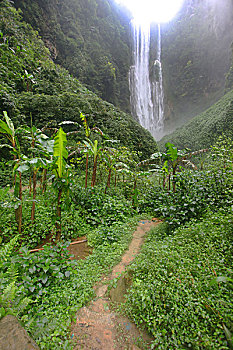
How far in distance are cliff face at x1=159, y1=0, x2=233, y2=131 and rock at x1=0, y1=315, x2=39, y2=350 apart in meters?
26.2

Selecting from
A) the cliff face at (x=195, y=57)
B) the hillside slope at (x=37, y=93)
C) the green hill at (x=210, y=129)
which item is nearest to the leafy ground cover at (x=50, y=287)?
the hillside slope at (x=37, y=93)

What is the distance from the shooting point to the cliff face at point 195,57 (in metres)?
21.4

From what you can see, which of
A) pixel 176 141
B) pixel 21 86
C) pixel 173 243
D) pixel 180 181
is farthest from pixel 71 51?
pixel 173 243

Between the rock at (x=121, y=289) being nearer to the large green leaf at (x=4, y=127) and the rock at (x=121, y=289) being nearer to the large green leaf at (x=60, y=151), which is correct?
the large green leaf at (x=60, y=151)

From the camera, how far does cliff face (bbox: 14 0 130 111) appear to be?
569 inches

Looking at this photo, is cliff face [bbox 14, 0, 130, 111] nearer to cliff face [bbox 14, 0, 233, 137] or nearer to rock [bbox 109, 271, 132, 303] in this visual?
cliff face [bbox 14, 0, 233, 137]

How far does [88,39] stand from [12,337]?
24.1 m

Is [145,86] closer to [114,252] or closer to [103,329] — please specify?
[114,252]

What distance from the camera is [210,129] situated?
46.9 ft

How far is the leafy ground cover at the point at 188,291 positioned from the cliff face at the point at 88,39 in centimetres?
1842

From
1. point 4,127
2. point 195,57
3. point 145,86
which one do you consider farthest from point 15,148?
point 195,57

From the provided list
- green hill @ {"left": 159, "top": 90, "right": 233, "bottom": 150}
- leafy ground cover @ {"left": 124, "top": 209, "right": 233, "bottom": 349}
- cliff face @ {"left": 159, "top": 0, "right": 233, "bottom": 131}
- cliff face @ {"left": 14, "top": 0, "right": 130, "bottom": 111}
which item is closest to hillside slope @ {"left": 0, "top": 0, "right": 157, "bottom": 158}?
cliff face @ {"left": 14, "top": 0, "right": 130, "bottom": 111}

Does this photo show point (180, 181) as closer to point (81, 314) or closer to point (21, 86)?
point (81, 314)

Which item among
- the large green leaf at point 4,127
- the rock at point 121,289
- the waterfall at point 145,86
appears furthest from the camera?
the waterfall at point 145,86
